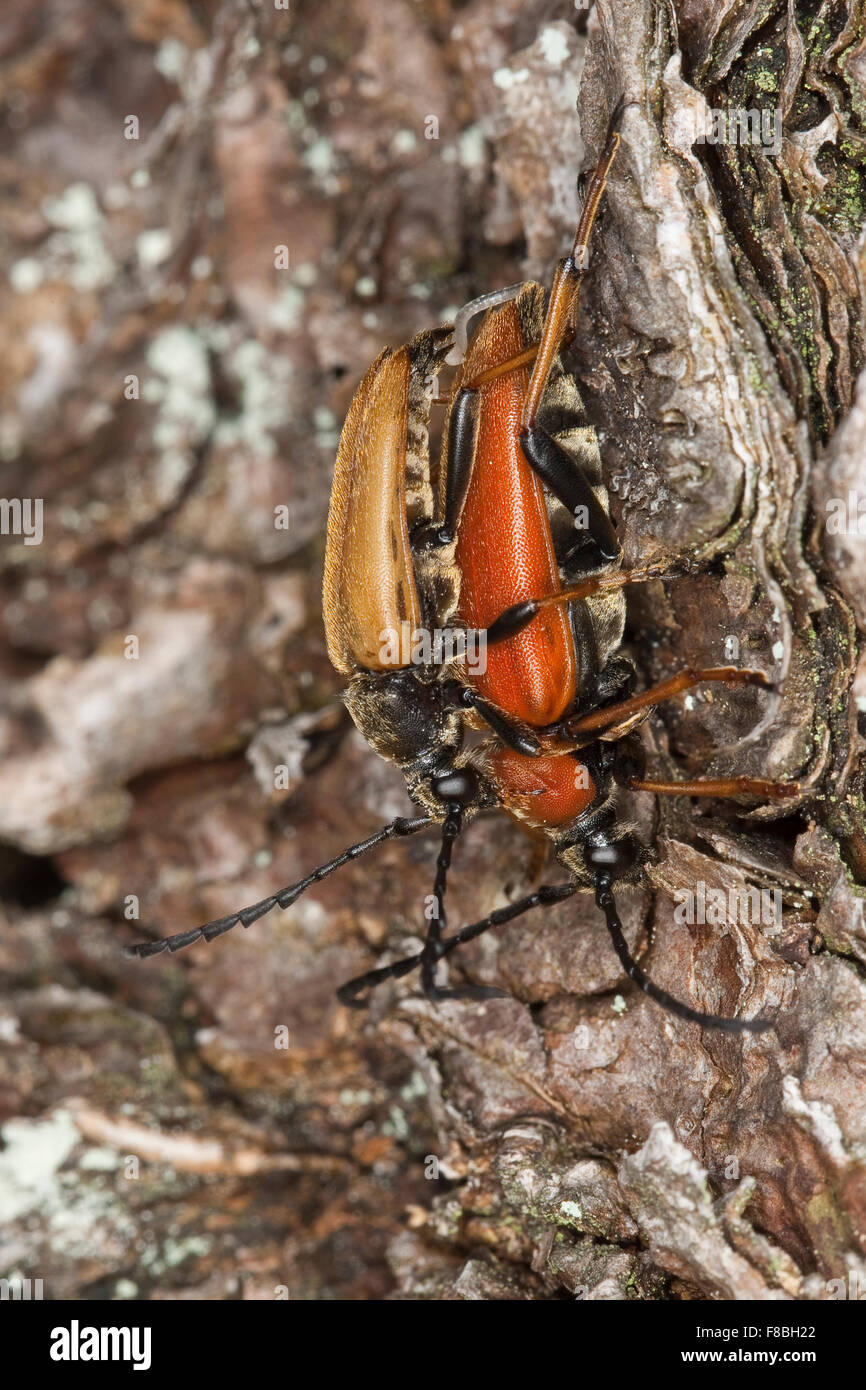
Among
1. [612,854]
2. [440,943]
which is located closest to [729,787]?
[612,854]

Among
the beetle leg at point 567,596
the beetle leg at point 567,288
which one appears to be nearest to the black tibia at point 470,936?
the beetle leg at point 567,596

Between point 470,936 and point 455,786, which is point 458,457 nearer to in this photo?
point 455,786

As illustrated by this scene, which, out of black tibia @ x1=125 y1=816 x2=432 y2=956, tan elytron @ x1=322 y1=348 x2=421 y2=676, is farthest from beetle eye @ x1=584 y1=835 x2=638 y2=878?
tan elytron @ x1=322 y1=348 x2=421 y2=676

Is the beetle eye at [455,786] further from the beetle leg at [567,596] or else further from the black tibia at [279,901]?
the beetle leg at [567,596]

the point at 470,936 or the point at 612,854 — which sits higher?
the point at 612,854

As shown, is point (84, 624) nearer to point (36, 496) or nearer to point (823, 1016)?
point (36, 496)

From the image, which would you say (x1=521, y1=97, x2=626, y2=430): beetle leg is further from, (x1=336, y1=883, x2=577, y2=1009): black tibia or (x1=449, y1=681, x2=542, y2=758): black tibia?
(x1=336, y1=883, x2=577, y2=1009): black tibia

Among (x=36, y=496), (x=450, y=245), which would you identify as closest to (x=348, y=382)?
(x=450, y=245)

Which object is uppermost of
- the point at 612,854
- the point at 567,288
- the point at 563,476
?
the point at 567,288
